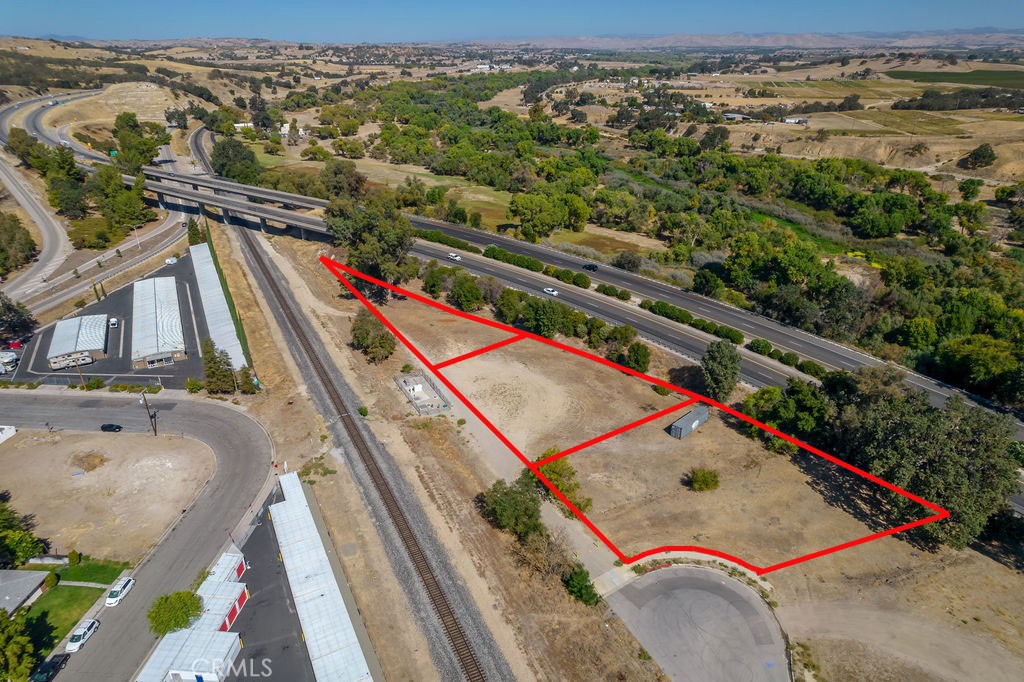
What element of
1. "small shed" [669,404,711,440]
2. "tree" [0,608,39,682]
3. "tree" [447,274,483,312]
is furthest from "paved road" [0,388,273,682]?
"small shed" [669,404,711,440]

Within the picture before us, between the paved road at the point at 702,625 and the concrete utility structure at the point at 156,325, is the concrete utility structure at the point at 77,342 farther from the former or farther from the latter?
the paved road at the point at 702,625

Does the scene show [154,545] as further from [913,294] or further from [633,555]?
[913,294]

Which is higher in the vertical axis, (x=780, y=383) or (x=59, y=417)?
(x=59, y=417)

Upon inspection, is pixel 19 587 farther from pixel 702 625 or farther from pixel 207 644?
pixel 702 625

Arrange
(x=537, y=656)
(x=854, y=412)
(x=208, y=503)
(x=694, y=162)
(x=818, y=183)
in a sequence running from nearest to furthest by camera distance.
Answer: (x=537, y=656) → (x=208, y=503) → (x=854, y=412) → (x=818, y=183) → (x=694, y=162)

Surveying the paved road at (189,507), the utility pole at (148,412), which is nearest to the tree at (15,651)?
the paved road at (189,507)

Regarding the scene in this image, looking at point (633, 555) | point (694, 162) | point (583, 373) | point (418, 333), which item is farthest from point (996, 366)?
point (694, 162)

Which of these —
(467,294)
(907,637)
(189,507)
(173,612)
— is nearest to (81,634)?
(173,612)
